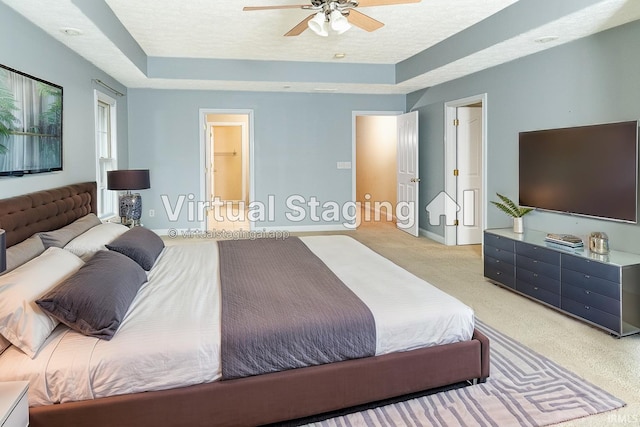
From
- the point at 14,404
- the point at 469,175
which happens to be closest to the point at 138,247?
the point at 14,404

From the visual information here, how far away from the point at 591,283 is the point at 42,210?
3928 mm

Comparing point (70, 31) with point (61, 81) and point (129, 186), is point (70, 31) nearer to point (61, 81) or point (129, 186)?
point (61, 81)

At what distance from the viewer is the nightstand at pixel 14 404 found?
4.70 feet

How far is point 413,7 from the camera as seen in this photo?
12.9 ft

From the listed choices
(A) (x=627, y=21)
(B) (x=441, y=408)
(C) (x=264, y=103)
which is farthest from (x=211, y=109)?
(B) (x=441, y=408)

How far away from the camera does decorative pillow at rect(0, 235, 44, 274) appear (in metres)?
2.30

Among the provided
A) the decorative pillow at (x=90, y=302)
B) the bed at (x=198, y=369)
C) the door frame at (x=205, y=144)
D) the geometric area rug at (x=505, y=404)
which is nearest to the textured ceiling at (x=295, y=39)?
the door frame at (x=205, y=144)

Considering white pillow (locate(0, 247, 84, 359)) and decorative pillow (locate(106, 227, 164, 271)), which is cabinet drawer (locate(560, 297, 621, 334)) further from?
white pillow (locate(0, 247, 84, 359))

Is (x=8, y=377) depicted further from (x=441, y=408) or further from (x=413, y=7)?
(x=413, y=7)

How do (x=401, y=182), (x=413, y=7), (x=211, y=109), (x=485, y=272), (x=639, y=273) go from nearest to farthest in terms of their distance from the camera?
(x=639, y=273), (x=413, y=7), (x=485, y=272), (x=211, y=109), (x=401, y=182)

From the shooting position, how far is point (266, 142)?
23.7 ft

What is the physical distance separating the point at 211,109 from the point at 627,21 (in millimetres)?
5417

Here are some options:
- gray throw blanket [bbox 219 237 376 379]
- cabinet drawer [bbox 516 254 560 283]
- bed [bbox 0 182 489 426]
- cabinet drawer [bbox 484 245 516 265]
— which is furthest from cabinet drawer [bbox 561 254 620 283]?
gray throw blanket [bbox 219 237 376 379]

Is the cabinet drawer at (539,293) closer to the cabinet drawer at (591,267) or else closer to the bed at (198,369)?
the cabinet drawer at (591,267)
